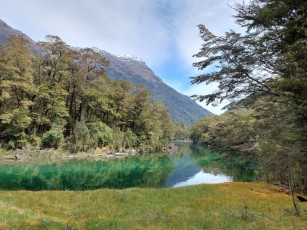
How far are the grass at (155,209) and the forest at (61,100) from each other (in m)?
37.7

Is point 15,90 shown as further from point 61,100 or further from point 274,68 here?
point 274,68

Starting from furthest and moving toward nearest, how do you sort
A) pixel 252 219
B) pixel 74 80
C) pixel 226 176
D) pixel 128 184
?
pixel 74 80 < pixel 226 176 < pixel 128 184 < pixel 252 219

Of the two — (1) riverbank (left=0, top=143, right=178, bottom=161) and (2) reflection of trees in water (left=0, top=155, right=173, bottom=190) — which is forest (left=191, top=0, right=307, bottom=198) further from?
(1) riverbank (left=0, top=143, right=178, bottom=161)

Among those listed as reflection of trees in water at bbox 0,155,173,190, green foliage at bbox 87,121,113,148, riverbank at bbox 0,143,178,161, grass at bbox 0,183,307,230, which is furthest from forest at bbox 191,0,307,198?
green foliage at bbox 87,121,113,148

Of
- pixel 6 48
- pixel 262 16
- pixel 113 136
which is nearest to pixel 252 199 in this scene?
pixel 262 16

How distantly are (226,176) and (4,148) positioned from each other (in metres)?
40.2

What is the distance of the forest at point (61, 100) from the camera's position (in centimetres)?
5212

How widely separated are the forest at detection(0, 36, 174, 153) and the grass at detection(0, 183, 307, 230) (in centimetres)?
3770

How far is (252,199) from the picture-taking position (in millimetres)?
19000

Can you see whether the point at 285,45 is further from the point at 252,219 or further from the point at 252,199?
the point at 252,199

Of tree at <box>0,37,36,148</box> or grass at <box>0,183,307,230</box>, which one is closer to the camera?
grass at <box>0,183,307,230</box>

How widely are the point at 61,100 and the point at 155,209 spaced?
5071cm

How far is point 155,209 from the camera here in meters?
15.5

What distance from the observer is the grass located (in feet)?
35.8
